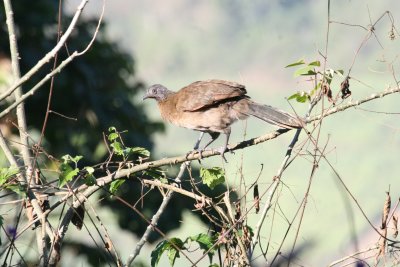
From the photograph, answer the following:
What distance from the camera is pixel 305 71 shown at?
116 inches

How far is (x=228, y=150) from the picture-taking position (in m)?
3.55

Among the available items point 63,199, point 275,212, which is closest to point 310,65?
point 275,212

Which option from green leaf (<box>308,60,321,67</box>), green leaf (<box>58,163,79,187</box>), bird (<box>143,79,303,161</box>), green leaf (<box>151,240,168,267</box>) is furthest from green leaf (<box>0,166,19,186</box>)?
bird (<box>143,79,303,161</box>)

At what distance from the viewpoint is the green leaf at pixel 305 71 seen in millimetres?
2939

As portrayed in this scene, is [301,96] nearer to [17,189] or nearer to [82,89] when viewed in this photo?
[17,189]

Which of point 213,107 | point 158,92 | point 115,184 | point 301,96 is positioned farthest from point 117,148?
point 158,92

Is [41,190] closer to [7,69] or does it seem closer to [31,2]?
[7,69]

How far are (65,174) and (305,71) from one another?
98 centimetres

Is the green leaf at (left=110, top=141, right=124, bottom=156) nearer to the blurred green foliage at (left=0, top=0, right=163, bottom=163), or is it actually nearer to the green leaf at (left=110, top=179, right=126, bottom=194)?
the green leaf at (left=110, top=179, right=126, bottom=194)

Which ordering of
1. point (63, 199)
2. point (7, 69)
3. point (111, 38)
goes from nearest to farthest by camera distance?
point (63, 199) < point (7, 69) < point (111, 38)

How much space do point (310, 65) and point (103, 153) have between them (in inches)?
386

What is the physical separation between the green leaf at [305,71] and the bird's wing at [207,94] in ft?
5.84

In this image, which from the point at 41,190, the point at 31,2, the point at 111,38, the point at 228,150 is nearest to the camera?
Result: the point at 41,190

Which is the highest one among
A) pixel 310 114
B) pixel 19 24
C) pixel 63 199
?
pixel 19 24
